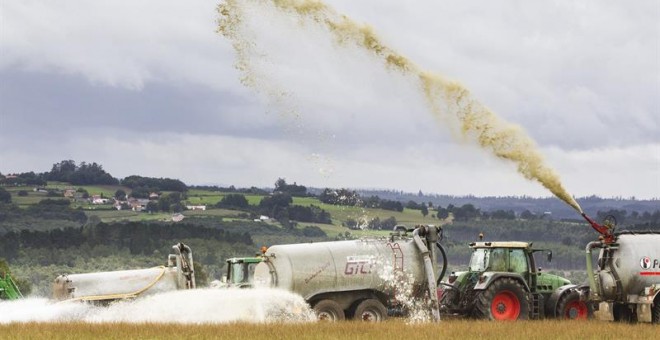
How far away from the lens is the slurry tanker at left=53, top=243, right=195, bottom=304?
35031 mm

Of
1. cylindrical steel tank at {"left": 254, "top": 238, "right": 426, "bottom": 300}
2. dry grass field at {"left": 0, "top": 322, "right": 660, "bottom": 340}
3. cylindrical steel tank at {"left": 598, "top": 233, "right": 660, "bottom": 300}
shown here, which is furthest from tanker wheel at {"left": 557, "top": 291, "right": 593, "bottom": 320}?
cylindrical steel tank at {"left": 254, "top": 238, "right": 426, "bottom": 300}

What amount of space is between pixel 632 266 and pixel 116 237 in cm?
11820

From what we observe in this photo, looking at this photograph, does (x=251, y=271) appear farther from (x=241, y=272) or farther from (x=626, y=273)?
(x=626, y=273)

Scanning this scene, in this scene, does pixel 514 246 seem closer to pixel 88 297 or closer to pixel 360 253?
pixel 360 253

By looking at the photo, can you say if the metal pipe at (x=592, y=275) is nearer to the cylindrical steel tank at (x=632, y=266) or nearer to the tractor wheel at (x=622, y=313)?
the cylindrical steel tank at (x=632, y=266)

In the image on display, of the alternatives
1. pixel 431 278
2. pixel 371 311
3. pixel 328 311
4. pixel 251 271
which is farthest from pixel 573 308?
pixel 251 271

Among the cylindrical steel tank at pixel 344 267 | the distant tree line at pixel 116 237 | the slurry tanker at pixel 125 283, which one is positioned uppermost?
the cylindrical steel tank at pixel 344 267

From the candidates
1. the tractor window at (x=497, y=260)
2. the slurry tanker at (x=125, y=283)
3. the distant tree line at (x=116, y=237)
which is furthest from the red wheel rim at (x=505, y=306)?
the distant tree line at (x=116, y=237)

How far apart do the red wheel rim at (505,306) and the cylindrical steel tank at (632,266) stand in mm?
2781

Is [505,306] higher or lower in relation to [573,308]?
higher

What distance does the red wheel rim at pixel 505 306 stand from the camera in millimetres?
34275

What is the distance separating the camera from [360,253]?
32.8 metres

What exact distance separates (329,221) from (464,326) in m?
119

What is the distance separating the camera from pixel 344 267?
3250cm
